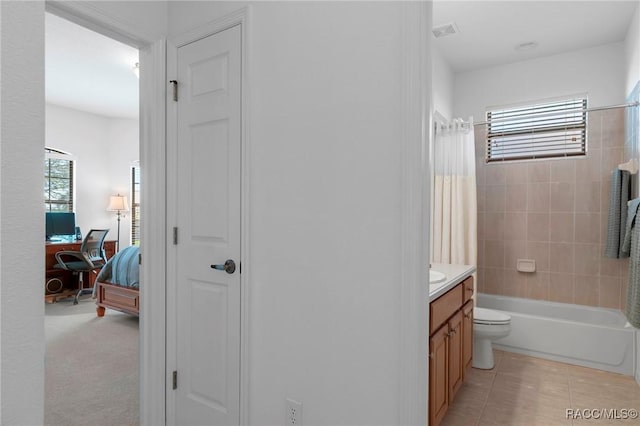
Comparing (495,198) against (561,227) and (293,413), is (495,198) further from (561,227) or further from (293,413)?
(293,413)

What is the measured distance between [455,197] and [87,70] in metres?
4.42

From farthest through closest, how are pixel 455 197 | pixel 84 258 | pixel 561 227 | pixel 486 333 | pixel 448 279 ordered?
pixel 84 258 < pixel 561 227 < pixel 455 197 < pixel 486 333 < pixel 448 279

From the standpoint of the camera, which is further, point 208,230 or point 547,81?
point 547,81

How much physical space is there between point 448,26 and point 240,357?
296 cm

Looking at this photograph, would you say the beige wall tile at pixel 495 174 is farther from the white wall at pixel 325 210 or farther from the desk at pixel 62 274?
the desk at pixel 62 274

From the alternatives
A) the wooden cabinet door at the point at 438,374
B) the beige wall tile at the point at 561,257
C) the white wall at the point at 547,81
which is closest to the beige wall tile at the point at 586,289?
the beige wall tile at the point at 561,257

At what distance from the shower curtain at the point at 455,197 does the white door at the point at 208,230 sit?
2.26m

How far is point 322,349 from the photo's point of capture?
1493 mm

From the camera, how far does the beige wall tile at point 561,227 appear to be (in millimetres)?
3600

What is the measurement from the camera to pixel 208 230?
6.14ft

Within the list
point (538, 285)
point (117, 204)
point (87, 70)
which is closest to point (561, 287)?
point (538, 285)

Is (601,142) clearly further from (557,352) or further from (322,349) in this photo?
(322,349)

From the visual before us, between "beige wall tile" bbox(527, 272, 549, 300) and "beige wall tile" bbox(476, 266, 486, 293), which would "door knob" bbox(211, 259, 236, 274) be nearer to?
"beige wall tile" bbox(476, 266, 486, 293)

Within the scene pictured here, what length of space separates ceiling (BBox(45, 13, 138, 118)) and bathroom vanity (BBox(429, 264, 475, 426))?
3.60 m
